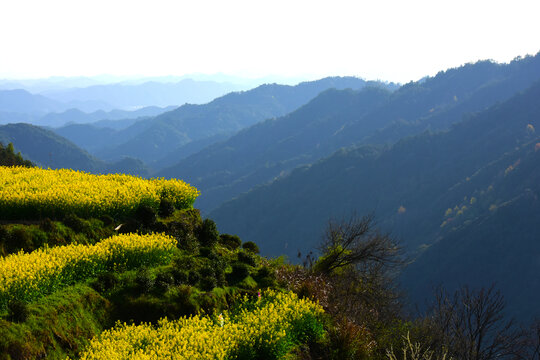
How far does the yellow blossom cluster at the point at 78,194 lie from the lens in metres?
18.8

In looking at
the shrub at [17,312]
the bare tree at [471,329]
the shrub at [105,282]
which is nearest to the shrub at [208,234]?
the shrub at [105,282]

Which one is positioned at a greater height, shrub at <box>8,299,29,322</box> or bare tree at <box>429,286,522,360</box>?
shrub at <box>8,299,29,322</box>

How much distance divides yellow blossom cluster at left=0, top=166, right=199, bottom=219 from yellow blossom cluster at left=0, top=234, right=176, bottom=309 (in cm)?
207

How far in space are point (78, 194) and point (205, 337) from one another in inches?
393

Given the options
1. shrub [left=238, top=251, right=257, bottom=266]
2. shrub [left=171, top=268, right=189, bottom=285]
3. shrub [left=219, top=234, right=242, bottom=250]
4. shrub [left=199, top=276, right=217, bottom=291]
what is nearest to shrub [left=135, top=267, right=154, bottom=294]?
shrub [left=171, top=268, right=189, bottom=285]

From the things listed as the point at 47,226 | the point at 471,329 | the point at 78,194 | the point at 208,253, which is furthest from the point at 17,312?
the point at 471,329

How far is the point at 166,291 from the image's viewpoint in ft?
54.8

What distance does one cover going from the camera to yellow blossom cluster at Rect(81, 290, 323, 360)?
13.1 m

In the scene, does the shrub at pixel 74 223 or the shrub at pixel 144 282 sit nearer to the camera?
the shrub at pixel 144 282

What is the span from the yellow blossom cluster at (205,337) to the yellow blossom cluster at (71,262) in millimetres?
2529

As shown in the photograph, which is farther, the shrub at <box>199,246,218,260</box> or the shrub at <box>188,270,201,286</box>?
the shrub at <box>199,246,218,260</box>

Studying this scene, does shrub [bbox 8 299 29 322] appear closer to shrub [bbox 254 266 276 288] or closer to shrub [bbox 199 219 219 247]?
shrub [bbox 199 219 219 247]

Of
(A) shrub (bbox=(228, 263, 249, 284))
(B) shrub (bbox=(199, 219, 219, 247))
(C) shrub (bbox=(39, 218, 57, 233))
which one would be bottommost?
(A) shrub (bbox=(228, 263, 249, 284))

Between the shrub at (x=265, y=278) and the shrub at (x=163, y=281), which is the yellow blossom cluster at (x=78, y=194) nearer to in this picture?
the shrub at (x=163, y=281)
